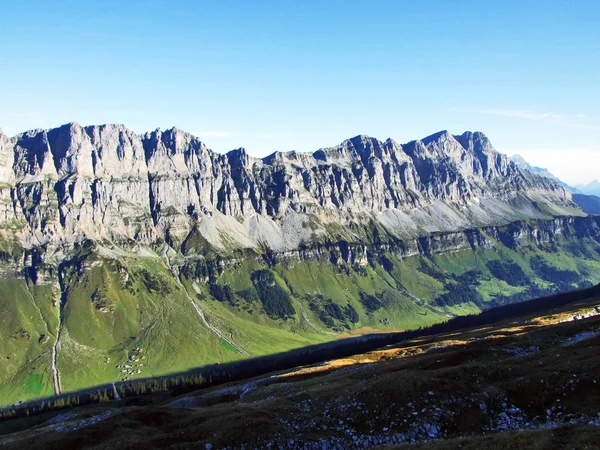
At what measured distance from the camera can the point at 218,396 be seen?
13238cm

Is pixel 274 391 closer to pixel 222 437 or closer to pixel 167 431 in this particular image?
pixel 167 431

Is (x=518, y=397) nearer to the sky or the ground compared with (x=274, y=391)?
nearer to the sky

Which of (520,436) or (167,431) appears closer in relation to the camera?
(520,436)

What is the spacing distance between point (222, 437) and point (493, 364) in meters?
43.6

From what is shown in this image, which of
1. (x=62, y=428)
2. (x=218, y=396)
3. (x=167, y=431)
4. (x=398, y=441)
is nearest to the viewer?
(x=398, y=441)

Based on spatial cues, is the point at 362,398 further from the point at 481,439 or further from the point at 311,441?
the point at 481,439

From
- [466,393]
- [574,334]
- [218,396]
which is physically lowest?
[218,396]

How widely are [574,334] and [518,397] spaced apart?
5297cm

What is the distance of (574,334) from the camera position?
102500mm

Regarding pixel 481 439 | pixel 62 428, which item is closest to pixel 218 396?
pixel 62 428

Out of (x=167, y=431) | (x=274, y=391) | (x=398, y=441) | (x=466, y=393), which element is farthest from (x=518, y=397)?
(x=274, y=391)

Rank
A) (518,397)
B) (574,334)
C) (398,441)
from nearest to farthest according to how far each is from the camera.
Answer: (398,441), (518,397), (574,334)

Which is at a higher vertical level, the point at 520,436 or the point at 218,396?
the point at 520,436

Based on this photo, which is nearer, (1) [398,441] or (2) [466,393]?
(1) [398,441]
